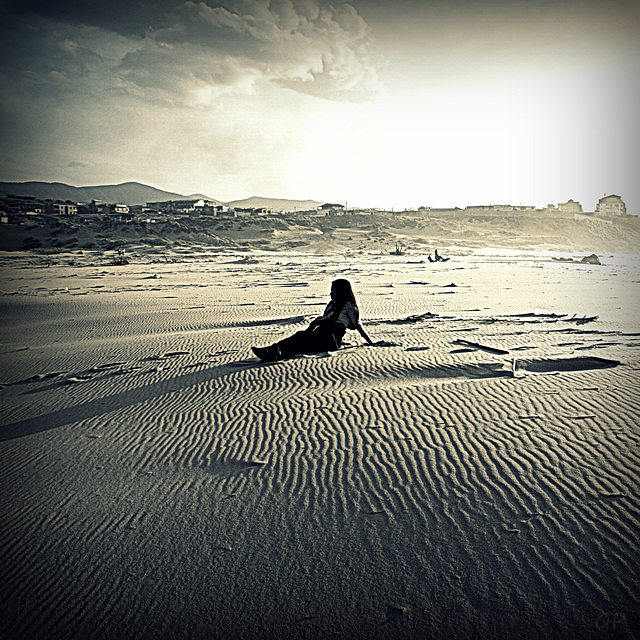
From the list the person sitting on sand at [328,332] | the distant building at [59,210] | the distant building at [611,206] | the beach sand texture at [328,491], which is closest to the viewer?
the beach sand texture at [328,491]

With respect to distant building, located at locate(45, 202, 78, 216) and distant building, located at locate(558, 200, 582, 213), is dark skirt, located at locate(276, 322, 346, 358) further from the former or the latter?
distant building, located at locate(558, 200, 582, 213)

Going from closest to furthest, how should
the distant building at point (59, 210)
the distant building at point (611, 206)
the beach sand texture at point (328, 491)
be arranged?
the beach sand texture at point (328, 491)
the distant building at point (59, 210)
the distant building at point (611, 206)

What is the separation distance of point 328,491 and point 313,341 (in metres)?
4.45

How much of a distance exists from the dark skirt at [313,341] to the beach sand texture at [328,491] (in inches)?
10.3

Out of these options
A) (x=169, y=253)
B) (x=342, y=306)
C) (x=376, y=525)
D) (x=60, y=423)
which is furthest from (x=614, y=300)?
(x=169, y=253)

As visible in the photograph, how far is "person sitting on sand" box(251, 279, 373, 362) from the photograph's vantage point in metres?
8.05

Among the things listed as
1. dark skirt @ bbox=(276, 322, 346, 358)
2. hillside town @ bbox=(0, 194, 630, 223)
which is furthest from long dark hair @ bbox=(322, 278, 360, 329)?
hillside town @ bbox=(0, 194, 630, 223)

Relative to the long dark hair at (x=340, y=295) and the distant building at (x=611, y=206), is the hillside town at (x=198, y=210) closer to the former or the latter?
the distant building at (x=611, y=206)

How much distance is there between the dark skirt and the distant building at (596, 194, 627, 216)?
73223mm

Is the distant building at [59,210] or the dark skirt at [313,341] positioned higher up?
the distant building at [59,210]

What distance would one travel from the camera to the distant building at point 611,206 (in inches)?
2664

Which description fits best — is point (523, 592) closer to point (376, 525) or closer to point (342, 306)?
point (376, 525)

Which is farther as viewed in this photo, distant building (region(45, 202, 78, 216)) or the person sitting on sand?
distant building (region(45, 202, 78, 216))

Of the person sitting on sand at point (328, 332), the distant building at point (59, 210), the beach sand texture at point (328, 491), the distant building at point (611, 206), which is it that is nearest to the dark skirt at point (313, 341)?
the person sitting on sand at point (328, 332)
